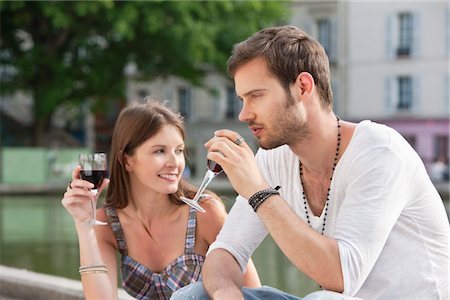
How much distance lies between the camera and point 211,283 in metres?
2.83

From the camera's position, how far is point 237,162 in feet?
8.71

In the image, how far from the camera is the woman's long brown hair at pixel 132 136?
3645mm

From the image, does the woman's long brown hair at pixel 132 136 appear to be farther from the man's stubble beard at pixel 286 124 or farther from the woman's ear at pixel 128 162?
the man's stubble beard at pixel 286 124

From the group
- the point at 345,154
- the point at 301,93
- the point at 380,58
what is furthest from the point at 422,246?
the point at 380,58

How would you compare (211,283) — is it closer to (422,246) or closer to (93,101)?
(422,246)

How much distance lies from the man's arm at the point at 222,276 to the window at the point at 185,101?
34429 mm

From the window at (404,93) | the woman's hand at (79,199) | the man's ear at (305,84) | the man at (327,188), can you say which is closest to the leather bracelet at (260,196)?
the man at (327,188)

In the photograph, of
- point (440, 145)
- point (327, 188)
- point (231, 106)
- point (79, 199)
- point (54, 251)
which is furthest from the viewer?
point (231, 106)

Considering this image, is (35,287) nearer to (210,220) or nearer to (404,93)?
(210,220)

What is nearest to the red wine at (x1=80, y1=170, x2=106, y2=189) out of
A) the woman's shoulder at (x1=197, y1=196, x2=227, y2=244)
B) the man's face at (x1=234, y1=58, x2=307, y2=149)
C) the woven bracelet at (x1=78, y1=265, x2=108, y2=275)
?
the woven bracelet at (x1=78, y1=265, x2=108, y2=275)

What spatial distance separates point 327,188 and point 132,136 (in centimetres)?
120


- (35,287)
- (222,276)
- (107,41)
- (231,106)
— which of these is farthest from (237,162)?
(231,106)

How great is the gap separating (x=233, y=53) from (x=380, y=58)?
31362 mm

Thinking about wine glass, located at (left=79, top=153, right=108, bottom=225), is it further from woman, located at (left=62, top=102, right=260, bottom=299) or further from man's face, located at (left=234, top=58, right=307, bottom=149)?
man's face, located at (left=234, top=58, right=307, bottom=149)
